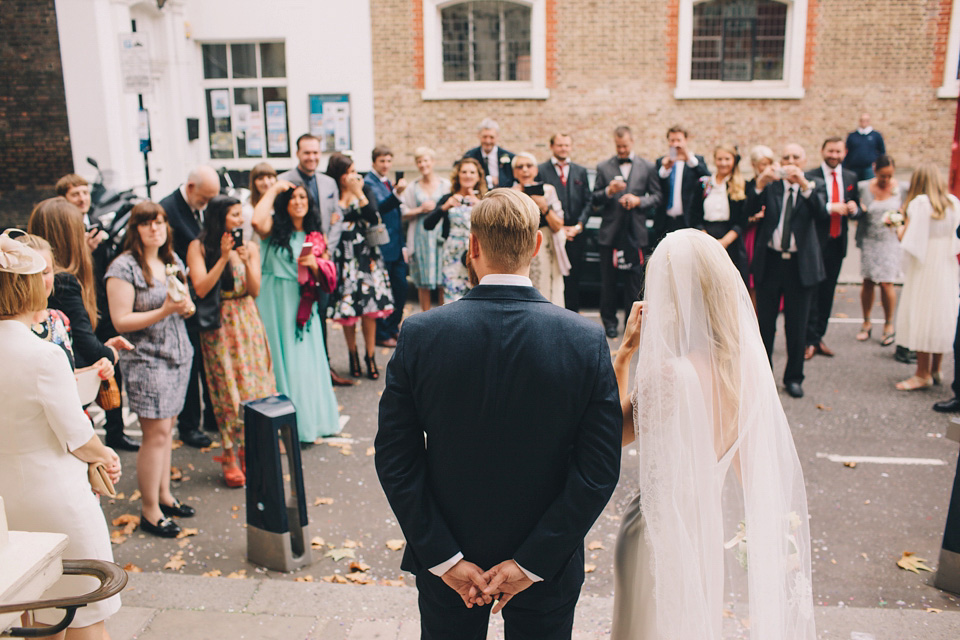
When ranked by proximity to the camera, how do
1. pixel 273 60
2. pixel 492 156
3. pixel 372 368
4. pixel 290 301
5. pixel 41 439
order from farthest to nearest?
pixel 273 60, pixel 492 156, pixel 372 368, pixel 290 301, pixel 41 439

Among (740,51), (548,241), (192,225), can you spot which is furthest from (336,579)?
(740,51)

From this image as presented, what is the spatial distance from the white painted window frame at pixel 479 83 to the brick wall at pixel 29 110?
262 inches

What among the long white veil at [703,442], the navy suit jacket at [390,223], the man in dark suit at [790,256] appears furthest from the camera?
the navy suit jacket at [390,223]

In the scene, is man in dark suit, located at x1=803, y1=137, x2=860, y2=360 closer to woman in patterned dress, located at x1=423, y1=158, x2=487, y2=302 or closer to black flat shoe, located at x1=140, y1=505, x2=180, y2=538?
woman in patterned dress, located at x1=423, y1=158, x2=487, y2=302

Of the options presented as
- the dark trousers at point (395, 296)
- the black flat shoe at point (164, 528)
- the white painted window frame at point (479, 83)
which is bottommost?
the black flat shoe at point (164, 528)

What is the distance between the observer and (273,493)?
15.2ft

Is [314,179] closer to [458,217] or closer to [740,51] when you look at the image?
[458,217]

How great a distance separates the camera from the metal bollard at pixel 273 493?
182 inches

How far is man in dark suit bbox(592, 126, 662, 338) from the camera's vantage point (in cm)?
949

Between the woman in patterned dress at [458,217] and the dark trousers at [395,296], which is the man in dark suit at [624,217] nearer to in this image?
the woman in patterned dress at [458,217]

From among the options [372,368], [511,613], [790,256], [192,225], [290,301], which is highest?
[192,225]

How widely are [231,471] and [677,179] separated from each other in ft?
20.9

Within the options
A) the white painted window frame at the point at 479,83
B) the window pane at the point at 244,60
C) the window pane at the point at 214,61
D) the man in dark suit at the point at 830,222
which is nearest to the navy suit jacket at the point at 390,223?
the man in dark suit at the point at 830,222

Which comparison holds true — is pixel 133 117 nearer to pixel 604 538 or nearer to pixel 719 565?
pixel 604 538
